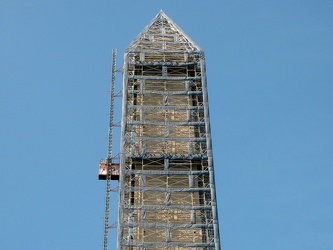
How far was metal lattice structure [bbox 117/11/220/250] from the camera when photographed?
109125mm

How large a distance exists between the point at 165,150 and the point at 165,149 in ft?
0.58

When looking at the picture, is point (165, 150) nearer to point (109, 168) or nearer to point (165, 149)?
point (165, 149)

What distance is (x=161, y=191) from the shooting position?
11169cm

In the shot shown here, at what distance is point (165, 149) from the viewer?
11600 centimetres

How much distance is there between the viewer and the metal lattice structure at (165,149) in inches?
4296

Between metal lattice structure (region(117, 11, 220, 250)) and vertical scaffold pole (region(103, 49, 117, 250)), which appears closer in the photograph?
metal lattice structure (region(117, 11, 220, 250))

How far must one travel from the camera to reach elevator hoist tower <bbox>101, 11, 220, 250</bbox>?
10912cm

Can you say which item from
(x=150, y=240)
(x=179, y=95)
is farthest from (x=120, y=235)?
(x=179, y=95)

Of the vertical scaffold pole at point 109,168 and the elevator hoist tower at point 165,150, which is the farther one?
the vertical scaffold pole at point 109,168

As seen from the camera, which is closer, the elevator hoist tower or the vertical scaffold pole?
the elevator hoist tower

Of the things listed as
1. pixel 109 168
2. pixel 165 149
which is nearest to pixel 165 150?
pixel 165 149

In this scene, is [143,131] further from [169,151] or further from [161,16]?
[161,16]

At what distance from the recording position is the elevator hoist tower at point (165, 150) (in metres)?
109

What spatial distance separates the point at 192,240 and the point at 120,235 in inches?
348
